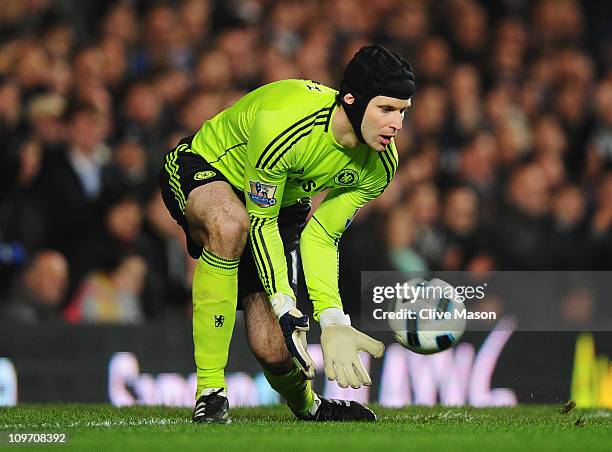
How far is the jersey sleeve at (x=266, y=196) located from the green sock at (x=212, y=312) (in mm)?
227

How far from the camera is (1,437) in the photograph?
5.40m

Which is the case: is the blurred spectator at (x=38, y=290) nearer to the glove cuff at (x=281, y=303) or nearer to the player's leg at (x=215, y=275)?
the player's leg at (x=215, y=275)

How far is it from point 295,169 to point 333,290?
64 cm

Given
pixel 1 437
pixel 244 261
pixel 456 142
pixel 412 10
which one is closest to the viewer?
pixel 1 437

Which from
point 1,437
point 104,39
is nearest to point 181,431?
point 1,437

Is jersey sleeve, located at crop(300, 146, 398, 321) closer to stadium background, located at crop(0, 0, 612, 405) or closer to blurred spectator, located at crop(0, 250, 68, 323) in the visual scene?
stadium background, located at crop(0, 0, 612, 405)

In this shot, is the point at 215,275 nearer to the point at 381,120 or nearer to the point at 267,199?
the point at 267,199

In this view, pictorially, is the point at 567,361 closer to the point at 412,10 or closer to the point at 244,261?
the point at 244,261

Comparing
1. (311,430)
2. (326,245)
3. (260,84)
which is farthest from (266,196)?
(260,84)

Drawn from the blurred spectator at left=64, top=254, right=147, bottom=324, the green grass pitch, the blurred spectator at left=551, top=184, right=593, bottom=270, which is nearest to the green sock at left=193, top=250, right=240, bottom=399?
the green grass pitch

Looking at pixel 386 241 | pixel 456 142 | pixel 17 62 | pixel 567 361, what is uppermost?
pixel 17 62

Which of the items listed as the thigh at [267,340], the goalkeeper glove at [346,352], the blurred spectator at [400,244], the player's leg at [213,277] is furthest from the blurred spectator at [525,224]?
the goalkeeper glove at [346,352]

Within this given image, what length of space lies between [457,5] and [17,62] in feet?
17.9

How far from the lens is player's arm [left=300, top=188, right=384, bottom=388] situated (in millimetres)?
5547
